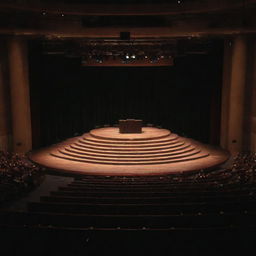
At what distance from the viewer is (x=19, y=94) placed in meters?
17.7

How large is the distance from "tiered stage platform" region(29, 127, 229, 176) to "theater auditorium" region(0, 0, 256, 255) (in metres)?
0.06

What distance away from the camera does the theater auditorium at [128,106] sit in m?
9.86

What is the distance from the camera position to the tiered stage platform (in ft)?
48.8

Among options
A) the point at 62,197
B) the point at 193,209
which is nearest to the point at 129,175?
the point at 62,197

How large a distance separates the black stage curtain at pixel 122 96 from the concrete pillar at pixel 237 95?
1528 mm

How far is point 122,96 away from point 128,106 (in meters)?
0.76

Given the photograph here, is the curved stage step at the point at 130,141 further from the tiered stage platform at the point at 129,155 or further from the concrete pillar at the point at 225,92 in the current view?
the concrete pillar at the point at 225,92

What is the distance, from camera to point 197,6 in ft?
51.1

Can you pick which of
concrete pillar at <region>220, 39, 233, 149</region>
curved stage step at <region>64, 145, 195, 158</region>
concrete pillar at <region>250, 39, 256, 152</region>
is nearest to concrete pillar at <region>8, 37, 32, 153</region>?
curved stage step at <region>64, 145, 195, 158</region>

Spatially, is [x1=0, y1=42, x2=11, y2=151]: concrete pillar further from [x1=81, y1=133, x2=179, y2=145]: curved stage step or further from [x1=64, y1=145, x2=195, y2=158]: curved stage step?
[x1=81, y1=133, x2=179, y2=145]: curved stage step

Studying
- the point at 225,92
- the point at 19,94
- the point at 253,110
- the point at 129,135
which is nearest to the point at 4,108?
the point at 19,94

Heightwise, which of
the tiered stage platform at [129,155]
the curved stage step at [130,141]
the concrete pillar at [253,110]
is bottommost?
the tiered stage platform at [129,155]

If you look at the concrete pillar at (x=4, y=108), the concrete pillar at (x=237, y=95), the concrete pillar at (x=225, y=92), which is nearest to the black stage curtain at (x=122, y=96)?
the concrete pillar at (x=225, y=92)

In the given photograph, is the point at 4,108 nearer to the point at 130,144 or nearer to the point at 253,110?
the point at 130,144
